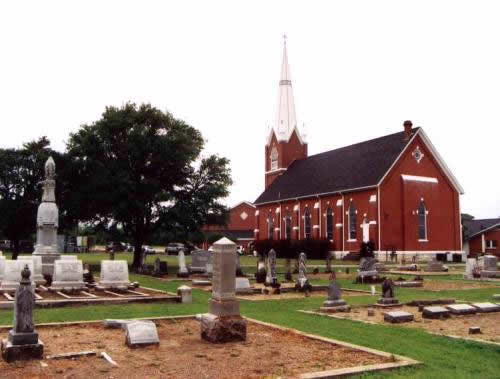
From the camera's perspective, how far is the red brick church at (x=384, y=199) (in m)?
48.8

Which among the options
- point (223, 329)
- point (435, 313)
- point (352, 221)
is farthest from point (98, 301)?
point (352, 221)

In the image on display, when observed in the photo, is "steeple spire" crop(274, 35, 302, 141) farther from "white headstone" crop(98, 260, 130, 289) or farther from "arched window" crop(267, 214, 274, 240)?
"white headstone" crop(98, 260, 130, 289)

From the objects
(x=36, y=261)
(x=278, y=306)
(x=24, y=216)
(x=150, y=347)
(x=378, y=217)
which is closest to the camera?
(x=150, y=347)

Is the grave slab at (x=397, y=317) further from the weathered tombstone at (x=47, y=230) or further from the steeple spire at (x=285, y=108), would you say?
the steeple spire at (x=285, y=108)

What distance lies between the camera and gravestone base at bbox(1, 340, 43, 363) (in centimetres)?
830

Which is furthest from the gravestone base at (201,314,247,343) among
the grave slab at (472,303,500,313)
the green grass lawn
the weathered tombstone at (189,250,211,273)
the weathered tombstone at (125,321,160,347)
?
the weathered tombstone at (189,250,211,273)

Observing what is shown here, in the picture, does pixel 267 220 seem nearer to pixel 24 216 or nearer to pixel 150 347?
pixel 24 216

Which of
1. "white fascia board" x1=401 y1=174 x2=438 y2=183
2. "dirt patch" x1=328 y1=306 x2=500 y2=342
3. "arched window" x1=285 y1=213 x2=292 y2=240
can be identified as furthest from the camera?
"arched window" x1=285 y1=213 x2=292 y2=240

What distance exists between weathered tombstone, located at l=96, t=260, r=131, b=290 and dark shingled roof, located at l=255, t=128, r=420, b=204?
106 feet

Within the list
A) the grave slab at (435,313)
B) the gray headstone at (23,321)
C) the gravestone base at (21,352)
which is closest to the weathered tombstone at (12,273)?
the gray headstone at (23,321)

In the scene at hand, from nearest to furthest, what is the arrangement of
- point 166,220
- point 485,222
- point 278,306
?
point 278,306 → point 166,220 → point 485,222

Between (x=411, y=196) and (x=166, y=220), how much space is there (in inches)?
1001

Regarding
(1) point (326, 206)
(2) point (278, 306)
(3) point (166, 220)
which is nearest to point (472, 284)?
(2) point (278, 306)

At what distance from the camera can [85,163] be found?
35781 millimetres
